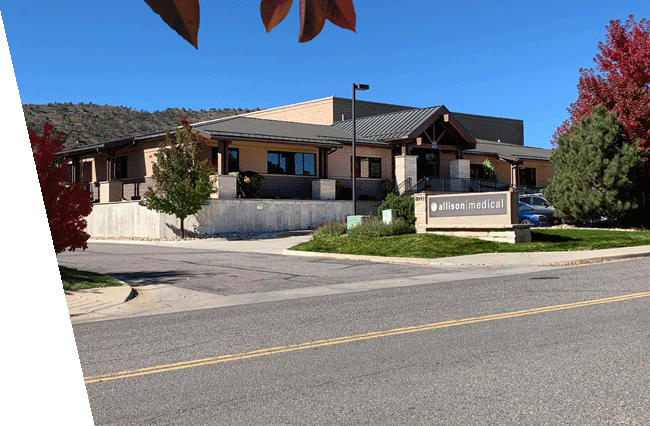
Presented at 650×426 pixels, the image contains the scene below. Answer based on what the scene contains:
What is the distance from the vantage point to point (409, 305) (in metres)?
11.3

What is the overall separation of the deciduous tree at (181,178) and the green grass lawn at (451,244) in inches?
260

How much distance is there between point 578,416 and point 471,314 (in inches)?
193

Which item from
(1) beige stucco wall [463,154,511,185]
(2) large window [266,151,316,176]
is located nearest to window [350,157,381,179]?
(2) large window [266,151,316,176]

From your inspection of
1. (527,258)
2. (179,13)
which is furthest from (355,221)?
(179,13)

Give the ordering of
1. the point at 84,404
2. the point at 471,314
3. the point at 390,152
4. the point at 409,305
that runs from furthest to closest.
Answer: the point at 390,152
the point at 409,305
the point at 471,314
the point at 84,404

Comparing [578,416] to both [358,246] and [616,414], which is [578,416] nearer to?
[616,414]

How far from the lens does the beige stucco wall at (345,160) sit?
38.1 meters

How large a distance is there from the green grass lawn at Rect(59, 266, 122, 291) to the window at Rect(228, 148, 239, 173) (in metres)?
18.3

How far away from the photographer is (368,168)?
39.0 m

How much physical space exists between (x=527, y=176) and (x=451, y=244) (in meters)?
31.1

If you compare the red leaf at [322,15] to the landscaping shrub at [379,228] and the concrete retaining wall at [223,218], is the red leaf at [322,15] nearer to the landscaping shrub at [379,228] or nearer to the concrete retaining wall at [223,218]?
the landscaping shrub at [379,228]

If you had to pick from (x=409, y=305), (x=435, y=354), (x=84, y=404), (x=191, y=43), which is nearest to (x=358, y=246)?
(x=409, y=305)

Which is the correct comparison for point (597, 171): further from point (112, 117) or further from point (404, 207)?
point (112, 117)

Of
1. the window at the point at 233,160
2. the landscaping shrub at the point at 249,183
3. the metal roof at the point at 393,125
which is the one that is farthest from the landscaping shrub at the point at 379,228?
the metal roof at the point at 393,125
